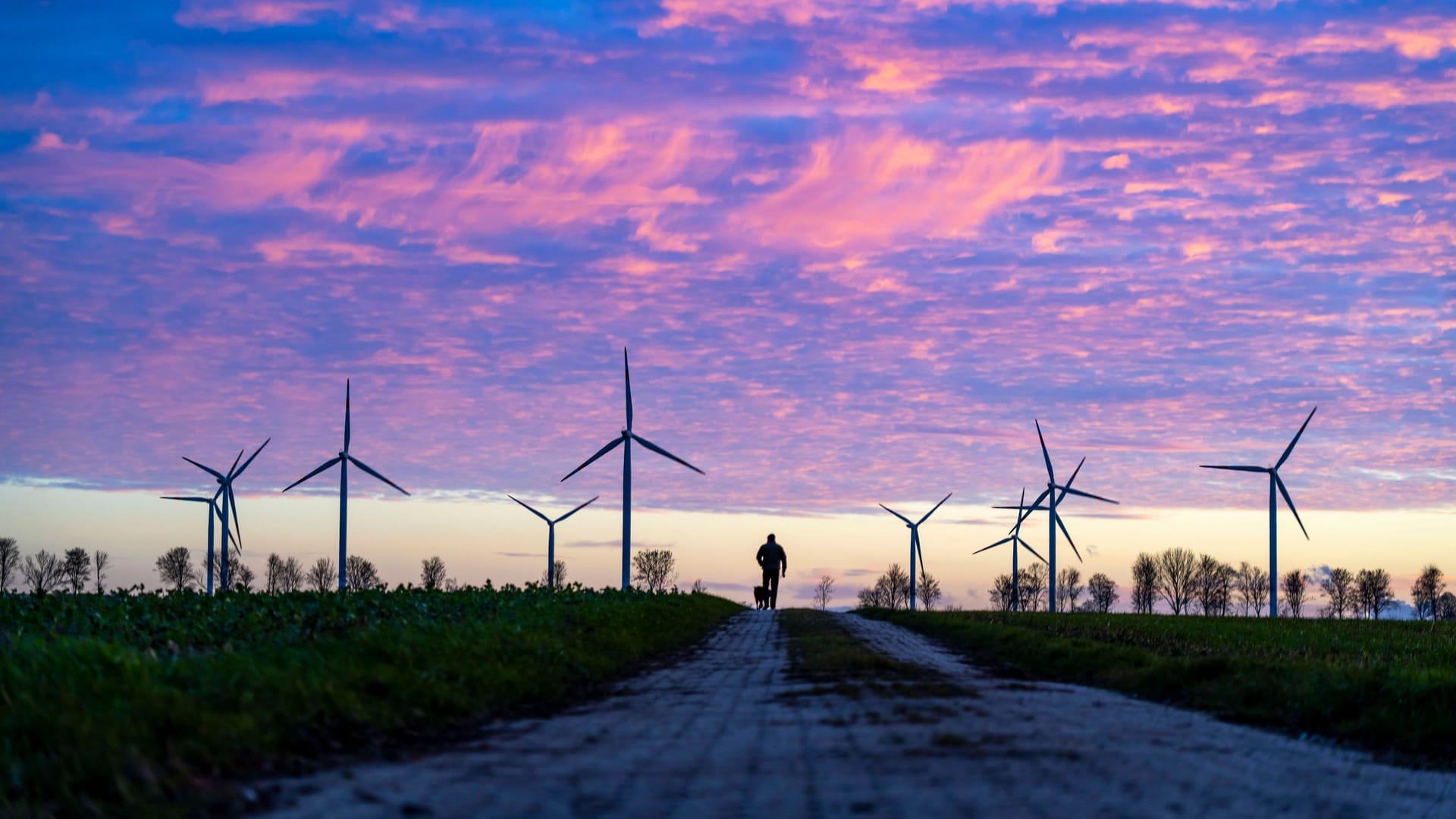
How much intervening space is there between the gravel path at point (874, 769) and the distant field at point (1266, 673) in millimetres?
2024

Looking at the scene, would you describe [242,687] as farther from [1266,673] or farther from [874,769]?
[1266,673]

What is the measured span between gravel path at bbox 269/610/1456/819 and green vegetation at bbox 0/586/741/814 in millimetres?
1066

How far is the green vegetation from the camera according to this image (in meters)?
10.7

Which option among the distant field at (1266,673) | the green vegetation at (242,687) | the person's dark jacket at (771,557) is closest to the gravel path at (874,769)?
the green vegetation at (242,687)

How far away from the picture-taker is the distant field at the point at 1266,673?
55.2 ft

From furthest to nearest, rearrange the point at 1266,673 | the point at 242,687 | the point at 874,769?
the point at 1266,673, the point at 242,687, the point at 874,769

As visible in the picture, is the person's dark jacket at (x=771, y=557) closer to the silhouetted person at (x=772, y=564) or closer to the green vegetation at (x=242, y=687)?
the silhouetted person at (x=772, y=564)

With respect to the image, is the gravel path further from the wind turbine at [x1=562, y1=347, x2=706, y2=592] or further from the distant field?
the wind turbine at [x1=562, y1=347, x2=706, y2=592]

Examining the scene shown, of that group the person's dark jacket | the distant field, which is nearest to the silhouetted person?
the person's dark jacket

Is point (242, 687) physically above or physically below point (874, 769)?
above

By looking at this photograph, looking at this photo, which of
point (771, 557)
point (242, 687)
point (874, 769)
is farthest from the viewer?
point (771, 557)

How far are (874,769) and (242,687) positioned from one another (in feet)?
23.3

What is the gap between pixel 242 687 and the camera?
46.4ft

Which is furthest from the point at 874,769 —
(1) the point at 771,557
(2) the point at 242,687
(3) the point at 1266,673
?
(1) the point at 771,557
